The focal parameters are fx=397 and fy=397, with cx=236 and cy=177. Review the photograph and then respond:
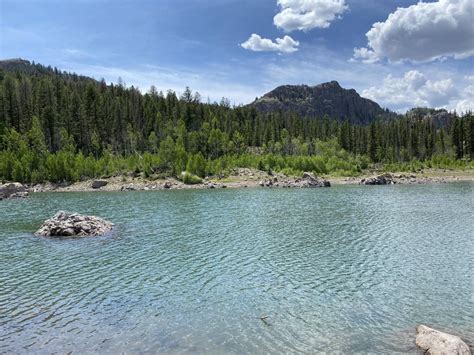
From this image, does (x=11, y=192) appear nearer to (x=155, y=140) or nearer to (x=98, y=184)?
(x=98, y=184)

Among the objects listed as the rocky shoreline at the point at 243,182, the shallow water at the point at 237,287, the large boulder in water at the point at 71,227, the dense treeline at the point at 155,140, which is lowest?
the shallow water at the point at 237,287

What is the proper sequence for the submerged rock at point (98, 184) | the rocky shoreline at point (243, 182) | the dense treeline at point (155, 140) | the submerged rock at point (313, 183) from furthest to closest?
the dense treeline at point (155, 140) < the submerged rock at point (313, 183) < the submerged rock at point (98, 184) < the rocky shoreline at point (243, 182)

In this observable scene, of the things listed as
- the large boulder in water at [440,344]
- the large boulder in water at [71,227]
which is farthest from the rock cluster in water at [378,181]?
the large boulder in water at [440,344]

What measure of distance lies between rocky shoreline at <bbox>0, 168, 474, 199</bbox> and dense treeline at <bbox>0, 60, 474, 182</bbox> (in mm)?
5732

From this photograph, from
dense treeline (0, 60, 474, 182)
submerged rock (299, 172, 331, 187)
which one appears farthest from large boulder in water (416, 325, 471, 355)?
dense treeline (0, 60, 474, 182)

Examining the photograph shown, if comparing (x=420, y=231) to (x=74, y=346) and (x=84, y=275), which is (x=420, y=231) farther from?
(x=74, y=346)

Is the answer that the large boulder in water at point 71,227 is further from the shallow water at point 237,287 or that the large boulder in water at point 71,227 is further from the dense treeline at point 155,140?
the dense treeline at point 155,140

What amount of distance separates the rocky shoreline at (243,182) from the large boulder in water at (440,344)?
95.0 meters

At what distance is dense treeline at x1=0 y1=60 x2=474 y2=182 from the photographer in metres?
125

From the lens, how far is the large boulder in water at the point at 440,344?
14906 millimetres

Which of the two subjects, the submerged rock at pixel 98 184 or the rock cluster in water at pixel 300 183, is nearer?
the submerged rock at pixel 98 184

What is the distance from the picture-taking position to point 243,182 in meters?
121

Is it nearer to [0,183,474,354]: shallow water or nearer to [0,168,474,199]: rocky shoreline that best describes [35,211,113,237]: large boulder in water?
[0,183,474,354]: shallow water

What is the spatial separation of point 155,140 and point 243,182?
48809 millimetres
